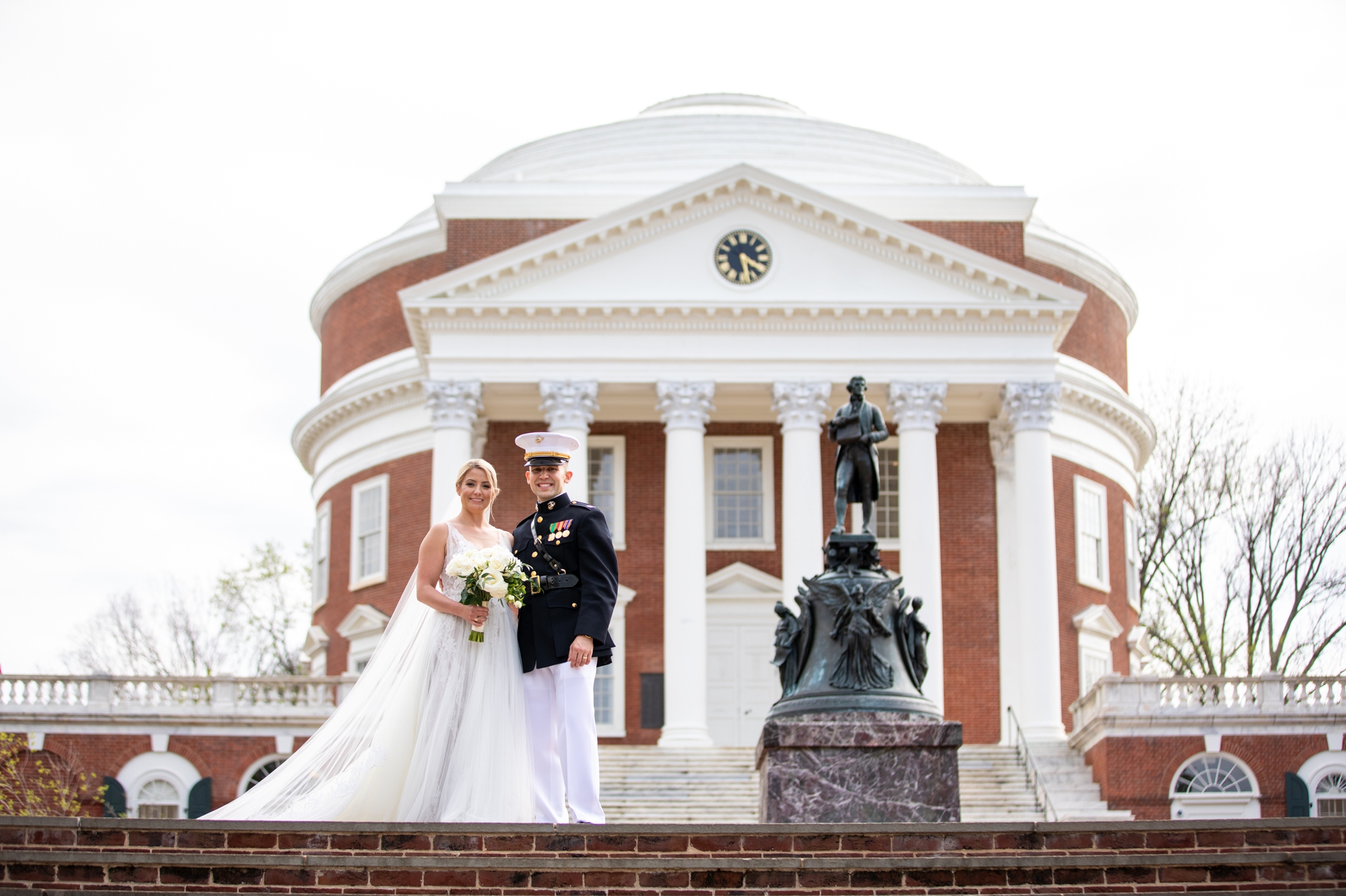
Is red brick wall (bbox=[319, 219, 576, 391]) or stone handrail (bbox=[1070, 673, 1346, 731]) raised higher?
red brick wall (bbox=[319, 219, 576, 391])

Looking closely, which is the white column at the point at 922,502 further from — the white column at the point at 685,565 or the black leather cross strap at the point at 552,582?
the black leather cross strap at the point at 552,582

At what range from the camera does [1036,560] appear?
33.5 meters

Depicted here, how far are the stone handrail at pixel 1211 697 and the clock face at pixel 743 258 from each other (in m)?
10.9

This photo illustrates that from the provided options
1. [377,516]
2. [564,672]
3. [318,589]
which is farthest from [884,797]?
[318,589]

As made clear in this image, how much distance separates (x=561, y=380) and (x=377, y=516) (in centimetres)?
919

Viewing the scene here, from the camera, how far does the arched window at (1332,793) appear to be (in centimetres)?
3008

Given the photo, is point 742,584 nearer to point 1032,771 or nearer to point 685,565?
point 685,565

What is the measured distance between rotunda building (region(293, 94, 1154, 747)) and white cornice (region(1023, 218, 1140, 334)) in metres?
0.19

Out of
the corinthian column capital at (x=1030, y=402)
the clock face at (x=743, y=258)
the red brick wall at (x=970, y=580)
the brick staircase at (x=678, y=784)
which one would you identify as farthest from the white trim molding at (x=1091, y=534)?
the brick staircase at (x=678, y=784)

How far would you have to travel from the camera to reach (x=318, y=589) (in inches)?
1734

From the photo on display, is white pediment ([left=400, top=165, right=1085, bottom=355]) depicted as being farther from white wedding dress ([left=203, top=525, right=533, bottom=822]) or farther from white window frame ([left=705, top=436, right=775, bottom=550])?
white wedding dress ([left=203, top=525, right=533, bottom=822])

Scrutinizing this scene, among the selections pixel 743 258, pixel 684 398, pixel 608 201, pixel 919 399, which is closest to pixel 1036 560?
pixel 919 399

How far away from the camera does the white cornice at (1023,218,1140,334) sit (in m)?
42.8

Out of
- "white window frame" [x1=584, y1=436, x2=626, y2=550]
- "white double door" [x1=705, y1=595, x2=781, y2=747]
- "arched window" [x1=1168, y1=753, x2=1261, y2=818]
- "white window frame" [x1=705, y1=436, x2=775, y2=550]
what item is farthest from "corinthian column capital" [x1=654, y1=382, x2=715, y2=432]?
"arched window" [x1=1168, y1=753, x2=1261, y2=818]
